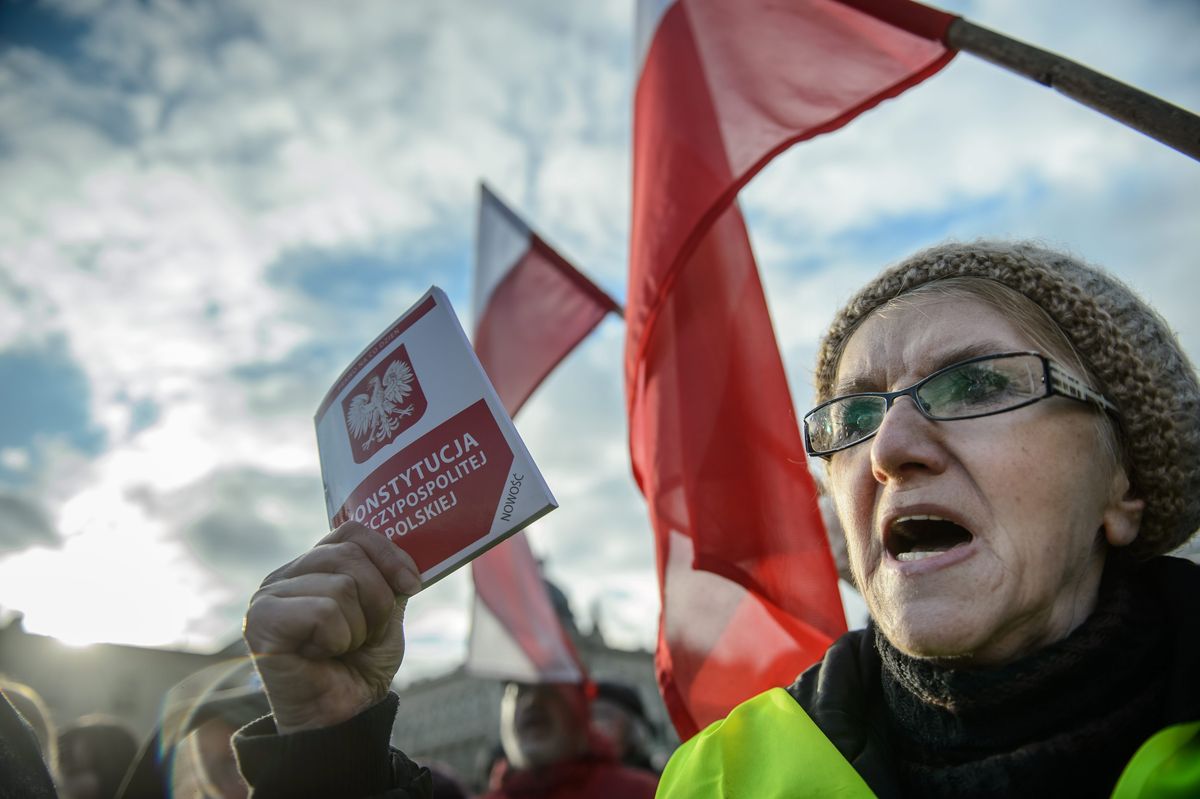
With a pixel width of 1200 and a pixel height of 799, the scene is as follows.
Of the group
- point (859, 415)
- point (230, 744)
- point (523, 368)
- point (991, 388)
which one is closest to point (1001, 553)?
point (991, 388)

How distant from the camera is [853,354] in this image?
1.99 metres

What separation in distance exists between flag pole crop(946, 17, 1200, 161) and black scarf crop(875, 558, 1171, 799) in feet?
3.79

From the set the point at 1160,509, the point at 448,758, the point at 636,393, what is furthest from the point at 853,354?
the point at 448,758

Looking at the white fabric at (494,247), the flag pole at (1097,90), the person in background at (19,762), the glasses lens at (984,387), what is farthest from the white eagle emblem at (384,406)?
the white fabric at (494,247)

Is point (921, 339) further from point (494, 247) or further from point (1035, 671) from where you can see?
point (494, 247)

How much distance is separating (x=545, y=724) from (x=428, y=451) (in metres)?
4.04

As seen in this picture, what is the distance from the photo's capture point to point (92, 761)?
485 cm

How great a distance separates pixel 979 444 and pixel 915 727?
1.92 feet

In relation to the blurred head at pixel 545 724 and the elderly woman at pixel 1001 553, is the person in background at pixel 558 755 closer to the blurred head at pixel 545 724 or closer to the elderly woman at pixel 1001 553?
the blurred head at pixel 545 724

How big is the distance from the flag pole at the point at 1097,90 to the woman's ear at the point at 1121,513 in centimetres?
84

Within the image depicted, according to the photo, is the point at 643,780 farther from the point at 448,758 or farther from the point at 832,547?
the point at 448,758

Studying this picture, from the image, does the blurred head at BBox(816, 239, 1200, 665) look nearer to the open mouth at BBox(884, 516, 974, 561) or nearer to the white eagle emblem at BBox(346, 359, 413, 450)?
the open mouth at BBox(884, 516, 974, 561)

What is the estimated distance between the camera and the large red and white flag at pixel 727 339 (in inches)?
115

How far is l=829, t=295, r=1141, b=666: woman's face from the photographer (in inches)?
60.7
